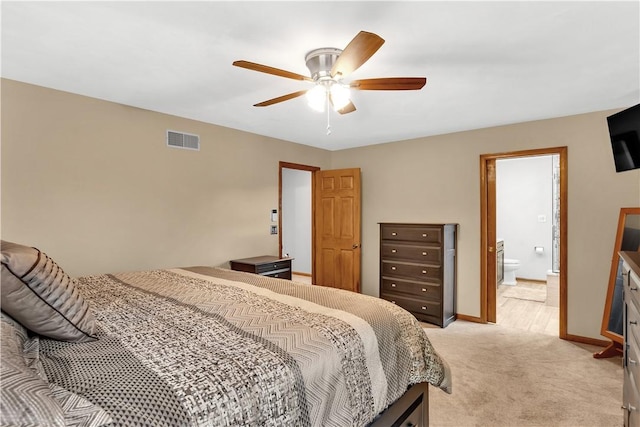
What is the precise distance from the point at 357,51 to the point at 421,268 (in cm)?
311

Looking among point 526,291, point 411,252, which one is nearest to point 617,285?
point 411,252

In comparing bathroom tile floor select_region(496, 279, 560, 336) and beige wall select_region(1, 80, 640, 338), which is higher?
beige wall select_region(1, 80, 640, 338)

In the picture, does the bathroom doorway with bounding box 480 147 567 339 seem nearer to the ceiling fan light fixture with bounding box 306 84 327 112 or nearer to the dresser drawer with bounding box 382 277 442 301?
the dresser drawer with bounding box 382 277 442 301

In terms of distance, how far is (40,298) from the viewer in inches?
46.4

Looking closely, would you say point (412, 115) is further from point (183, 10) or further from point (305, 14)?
point (183, 10)

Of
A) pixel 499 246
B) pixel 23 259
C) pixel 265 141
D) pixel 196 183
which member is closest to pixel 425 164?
pixel 265 141

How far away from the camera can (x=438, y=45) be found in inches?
81.4

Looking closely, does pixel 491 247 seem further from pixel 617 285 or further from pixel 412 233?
pixel 617 285

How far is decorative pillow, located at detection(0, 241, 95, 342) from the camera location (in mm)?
1104

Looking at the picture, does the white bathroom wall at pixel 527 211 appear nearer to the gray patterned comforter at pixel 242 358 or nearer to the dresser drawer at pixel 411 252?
the dresser drawer at pixel 411 252

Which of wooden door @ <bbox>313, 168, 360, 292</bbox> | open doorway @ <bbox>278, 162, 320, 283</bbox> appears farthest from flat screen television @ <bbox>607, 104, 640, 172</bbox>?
open doorway @ <bbox>278, 162, 320, 283</bbox>

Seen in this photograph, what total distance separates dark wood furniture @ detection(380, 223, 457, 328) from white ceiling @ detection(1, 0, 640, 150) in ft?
5.02

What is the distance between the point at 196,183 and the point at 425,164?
9.78ft

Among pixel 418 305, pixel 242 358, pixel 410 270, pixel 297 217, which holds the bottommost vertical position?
pixel 418 305
